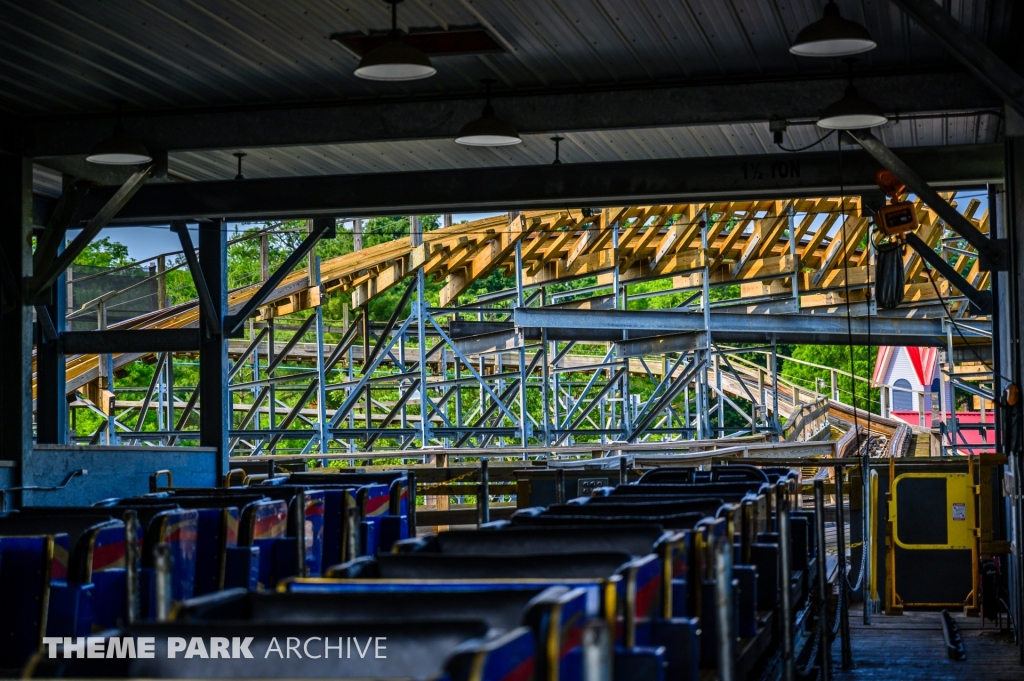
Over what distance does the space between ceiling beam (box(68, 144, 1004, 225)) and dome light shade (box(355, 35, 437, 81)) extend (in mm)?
4096

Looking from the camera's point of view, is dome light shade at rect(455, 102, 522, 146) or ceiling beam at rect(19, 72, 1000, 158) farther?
ceiling beam at rect(19, 72, 1000, 158)

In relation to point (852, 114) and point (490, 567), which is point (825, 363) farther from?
point (490, 567)

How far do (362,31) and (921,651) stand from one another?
21.6 ft

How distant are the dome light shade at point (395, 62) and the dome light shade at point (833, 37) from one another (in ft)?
8.13

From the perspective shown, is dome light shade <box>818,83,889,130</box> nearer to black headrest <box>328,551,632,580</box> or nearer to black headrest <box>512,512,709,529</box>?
black headrest <box>512,512,709,529</box>

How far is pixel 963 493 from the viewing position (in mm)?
11555

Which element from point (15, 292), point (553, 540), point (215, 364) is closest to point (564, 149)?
point (215, 364)

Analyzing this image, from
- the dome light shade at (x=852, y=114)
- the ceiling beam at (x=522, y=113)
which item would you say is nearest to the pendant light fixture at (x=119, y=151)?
the ceiling beam at (x=522, y=113)

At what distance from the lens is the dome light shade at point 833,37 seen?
803 centimetres

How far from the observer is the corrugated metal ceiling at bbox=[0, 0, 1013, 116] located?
9.60 meters

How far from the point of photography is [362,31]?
1012cm

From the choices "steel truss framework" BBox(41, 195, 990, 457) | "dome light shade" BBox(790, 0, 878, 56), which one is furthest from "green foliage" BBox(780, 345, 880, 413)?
"dome light shade" BBox(790, 0, 878, 56)

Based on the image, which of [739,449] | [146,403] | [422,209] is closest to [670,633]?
[422,209]

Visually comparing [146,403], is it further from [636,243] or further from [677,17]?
[677,17]
